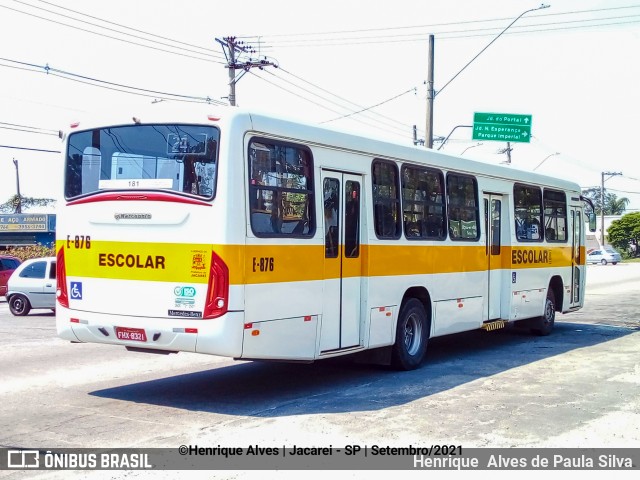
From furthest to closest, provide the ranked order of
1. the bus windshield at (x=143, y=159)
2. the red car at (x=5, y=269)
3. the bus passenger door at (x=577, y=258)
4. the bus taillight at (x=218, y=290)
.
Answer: the red car at (x=5, y=269) < the bus passenger door at (x=577, y=258) < the bus windshield at (x=143, y=159) < the bus taillight at (x=218, y=290)

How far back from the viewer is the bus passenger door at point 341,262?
9773 mm

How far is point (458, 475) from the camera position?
6543 mm

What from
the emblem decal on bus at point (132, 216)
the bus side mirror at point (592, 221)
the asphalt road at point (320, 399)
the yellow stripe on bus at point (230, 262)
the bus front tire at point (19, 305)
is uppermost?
the bus side mirror at point (592, 221)

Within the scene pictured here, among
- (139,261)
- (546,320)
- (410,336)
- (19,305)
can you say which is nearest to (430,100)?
(546,320)

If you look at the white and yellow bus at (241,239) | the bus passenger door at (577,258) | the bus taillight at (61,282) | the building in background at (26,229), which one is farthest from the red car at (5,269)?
the building in background at (26,229)

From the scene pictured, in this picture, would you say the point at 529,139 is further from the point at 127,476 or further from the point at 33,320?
the point at 127,476

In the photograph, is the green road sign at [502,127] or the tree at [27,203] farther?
the tree at [27,203]

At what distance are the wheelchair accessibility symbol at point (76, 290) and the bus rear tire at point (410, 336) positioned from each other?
4.50m

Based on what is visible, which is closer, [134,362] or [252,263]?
[252,263]

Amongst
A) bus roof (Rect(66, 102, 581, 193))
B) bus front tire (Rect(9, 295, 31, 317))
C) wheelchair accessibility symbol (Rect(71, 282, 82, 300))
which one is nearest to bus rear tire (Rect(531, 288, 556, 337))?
bus roof (Rect(66, 102, 581, 193))

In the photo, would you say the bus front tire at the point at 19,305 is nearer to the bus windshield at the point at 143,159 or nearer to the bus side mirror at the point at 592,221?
the bus windshield at the point at 143,159

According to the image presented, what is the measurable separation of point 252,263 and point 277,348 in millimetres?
1063

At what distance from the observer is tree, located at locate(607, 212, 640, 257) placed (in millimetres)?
86375

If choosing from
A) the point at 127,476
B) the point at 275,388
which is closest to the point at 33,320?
the point at 275,388
